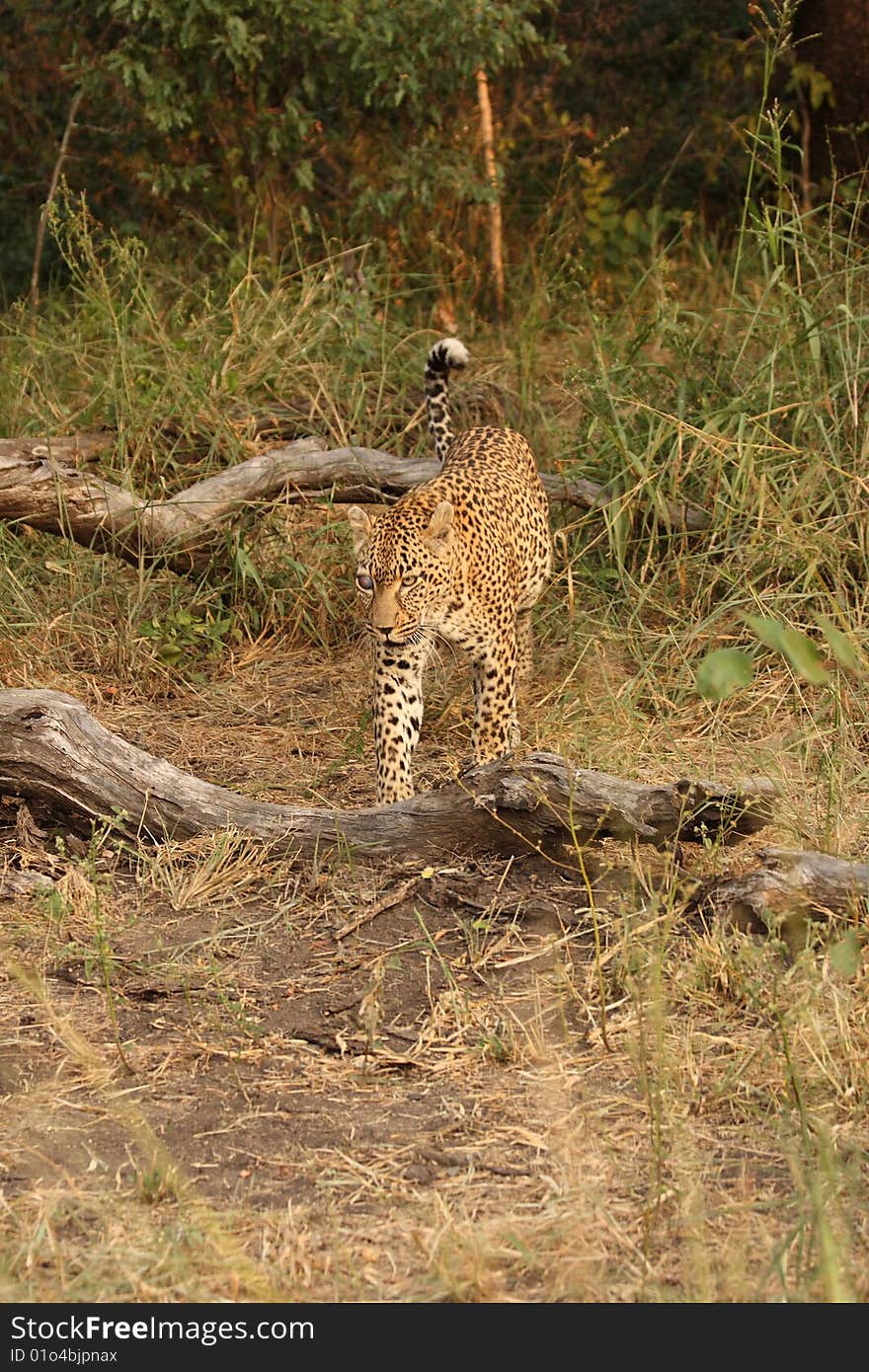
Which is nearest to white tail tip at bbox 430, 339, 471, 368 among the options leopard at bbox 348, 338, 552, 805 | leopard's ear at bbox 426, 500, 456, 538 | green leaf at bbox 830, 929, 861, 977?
leopard at bbox 348, 338, 552, 805

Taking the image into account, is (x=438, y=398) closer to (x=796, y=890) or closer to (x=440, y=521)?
(x=440, y=521)

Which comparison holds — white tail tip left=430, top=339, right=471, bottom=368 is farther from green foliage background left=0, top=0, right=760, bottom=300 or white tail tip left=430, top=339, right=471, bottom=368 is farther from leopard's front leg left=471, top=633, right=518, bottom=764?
green foliage background left=0, top=0, right=760, bottom=300

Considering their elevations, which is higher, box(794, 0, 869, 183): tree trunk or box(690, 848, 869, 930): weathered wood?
box(794, 0, 869, 183): tree trunk

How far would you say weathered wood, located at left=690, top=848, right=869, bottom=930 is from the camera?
4305 mm

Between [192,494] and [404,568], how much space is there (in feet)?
5.65

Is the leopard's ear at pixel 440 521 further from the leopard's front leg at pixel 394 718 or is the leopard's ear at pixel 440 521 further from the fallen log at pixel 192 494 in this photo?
the fallen log at pixel 192 494

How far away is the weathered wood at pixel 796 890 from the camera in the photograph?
4.30 metres

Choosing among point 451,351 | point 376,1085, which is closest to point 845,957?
point 376,1085

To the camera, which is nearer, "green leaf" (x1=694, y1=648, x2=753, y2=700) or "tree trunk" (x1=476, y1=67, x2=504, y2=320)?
"green leaf" (x1=694, y1=648, x2=753, y2=700)

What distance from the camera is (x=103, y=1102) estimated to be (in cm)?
392

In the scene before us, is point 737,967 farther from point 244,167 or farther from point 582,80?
point 582,80

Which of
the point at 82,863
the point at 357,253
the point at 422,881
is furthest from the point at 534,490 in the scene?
the point at 357,253

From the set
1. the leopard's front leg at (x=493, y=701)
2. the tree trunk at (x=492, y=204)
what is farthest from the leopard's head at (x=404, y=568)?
the tree trunk at (x=492, y=204)

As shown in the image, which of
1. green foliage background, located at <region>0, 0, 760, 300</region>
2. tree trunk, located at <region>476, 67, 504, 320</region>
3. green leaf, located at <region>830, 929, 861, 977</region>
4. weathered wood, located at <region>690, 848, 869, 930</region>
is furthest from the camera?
A: tree trunk, located at <region>476, 67, 504, 320</region>
